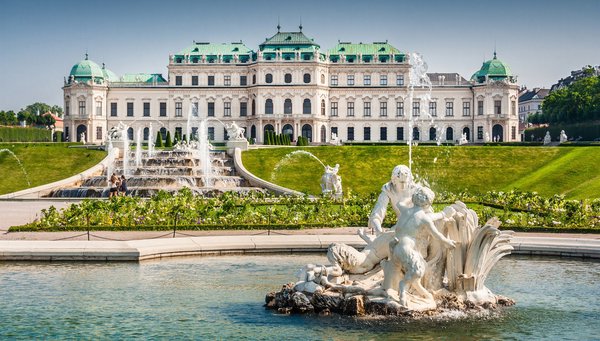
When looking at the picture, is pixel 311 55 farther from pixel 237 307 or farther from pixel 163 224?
pixel 237 307

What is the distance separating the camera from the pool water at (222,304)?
12.3 metres

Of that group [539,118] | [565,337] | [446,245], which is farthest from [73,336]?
[539,118]

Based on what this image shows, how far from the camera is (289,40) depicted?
97.2 meters

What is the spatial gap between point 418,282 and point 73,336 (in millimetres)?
5616

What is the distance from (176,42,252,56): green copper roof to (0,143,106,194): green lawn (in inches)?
1686

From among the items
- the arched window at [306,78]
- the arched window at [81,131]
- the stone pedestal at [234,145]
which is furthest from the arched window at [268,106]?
the stone pedestal at [234,145]

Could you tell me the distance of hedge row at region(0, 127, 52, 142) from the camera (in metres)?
91.3

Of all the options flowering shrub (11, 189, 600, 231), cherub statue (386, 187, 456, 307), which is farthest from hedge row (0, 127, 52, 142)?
cherub statue (386, 187, 456, 307)

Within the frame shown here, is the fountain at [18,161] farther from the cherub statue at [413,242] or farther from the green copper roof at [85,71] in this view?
the green copper roof at [85,71]

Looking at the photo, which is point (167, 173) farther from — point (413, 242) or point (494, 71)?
point (494, 71)

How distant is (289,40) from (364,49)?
384 inches

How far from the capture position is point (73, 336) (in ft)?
40.0

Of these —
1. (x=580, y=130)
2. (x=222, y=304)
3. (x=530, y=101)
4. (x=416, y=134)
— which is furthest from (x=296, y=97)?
(x=530, y=101)

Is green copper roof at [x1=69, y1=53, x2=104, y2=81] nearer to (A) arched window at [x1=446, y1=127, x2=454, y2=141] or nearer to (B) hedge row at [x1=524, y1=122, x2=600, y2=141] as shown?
(A) arched window at [x1=446, y1=127, x2=454, y2=141]
